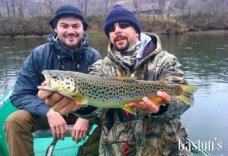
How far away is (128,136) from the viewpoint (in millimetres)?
4258

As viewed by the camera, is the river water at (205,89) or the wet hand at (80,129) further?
the river water at (205,89)

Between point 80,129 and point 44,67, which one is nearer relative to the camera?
point 80,129

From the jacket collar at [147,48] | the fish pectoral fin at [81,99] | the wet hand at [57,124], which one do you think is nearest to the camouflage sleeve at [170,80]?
the jacket collar at [147,48]

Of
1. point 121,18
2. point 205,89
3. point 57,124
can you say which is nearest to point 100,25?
point 205,89

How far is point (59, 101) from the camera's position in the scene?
392 centimetres

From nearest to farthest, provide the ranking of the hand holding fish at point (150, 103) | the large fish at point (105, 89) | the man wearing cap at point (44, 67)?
the large fish at point (105, 89), the hand holding fish at point (150, 103), the man wearing cap at point (44, 67)

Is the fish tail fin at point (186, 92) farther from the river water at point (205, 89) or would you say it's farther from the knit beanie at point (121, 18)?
the knit beanie at point (121, 18)

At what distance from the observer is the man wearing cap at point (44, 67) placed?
4.98m

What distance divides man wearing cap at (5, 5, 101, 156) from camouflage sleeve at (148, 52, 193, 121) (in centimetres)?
134

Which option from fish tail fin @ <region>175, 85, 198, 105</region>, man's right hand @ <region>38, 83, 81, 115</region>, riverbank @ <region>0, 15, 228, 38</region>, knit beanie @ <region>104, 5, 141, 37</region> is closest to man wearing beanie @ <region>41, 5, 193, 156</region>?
knit beanie @ <region>104, 5, 141, 37</region>

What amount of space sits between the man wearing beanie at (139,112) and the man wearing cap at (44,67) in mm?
828

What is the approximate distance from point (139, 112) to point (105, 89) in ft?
2.02

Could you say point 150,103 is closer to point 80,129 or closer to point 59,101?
point 59,101

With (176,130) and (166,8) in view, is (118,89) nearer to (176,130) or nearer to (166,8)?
(176,130)
